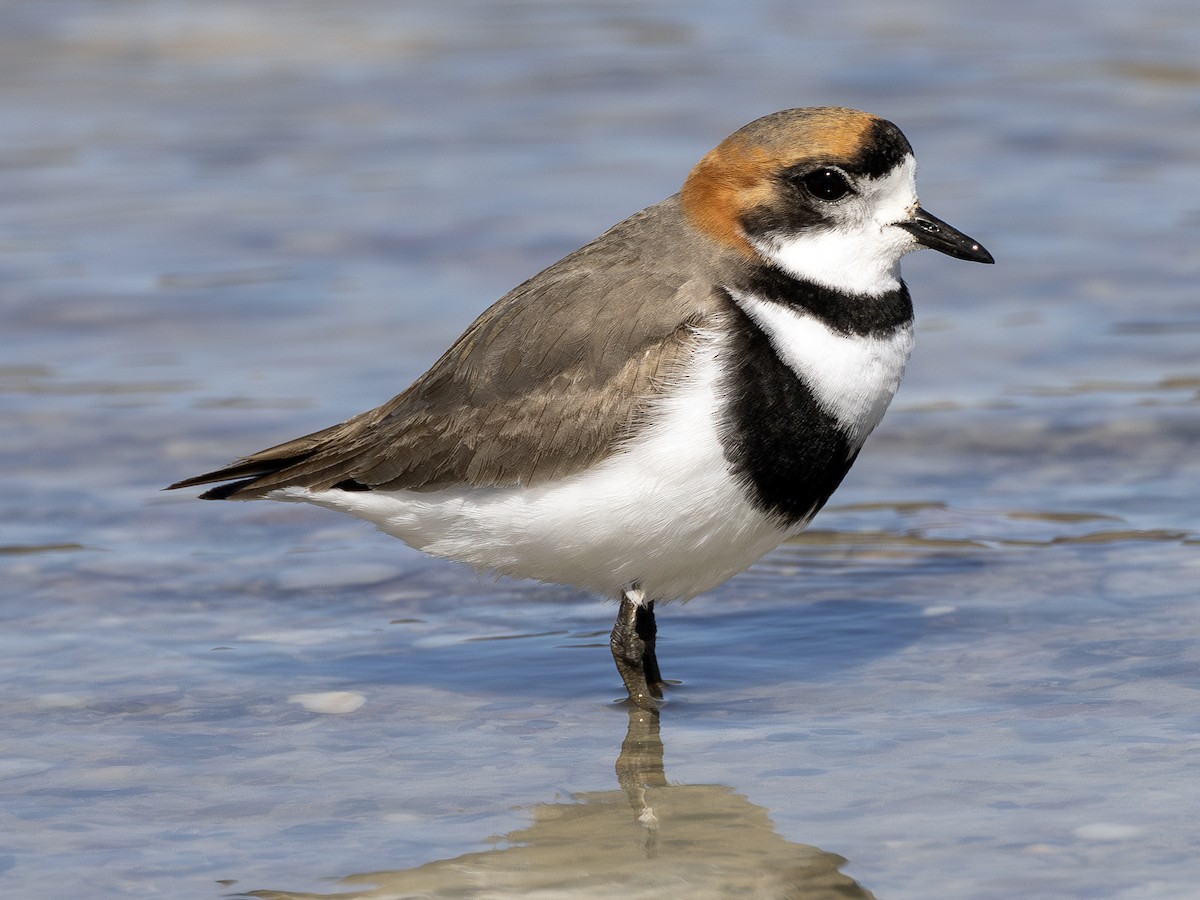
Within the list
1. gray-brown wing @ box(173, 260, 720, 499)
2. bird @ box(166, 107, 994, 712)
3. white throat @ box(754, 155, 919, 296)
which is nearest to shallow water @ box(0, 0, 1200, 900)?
bird @ box(166, 107, 994, 712)

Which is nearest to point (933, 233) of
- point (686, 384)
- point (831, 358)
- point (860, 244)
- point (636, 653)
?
point (860, 244)

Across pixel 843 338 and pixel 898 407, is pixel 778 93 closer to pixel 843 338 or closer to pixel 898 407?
pixel 898 407

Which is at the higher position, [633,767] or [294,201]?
[294,201]

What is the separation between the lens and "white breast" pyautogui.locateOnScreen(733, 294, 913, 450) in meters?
5.73

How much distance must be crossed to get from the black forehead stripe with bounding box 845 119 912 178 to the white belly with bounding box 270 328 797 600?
742mm

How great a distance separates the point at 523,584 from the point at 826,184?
222cm

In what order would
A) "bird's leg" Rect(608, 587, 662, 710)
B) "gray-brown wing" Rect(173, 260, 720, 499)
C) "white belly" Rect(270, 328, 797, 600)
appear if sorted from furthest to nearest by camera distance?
1. "bird's leg" Rect(608, 587, 662, 710)
2. "gray-brown wing" Rect(173, 260, 720, 499)
3. "white belly" Rect(270, 328, 797, 600)

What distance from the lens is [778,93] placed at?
43.6ft

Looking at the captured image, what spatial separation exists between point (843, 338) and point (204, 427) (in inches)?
158

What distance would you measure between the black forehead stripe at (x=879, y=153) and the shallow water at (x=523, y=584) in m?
1.68

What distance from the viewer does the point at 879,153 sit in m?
5.88

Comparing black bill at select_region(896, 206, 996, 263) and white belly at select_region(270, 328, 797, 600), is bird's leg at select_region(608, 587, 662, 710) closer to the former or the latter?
white belly at select_region(270, 328, 797, 600)

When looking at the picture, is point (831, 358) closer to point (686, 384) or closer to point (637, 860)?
point (686, 384)

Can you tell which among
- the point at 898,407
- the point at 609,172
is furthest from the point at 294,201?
the point at 898,407
